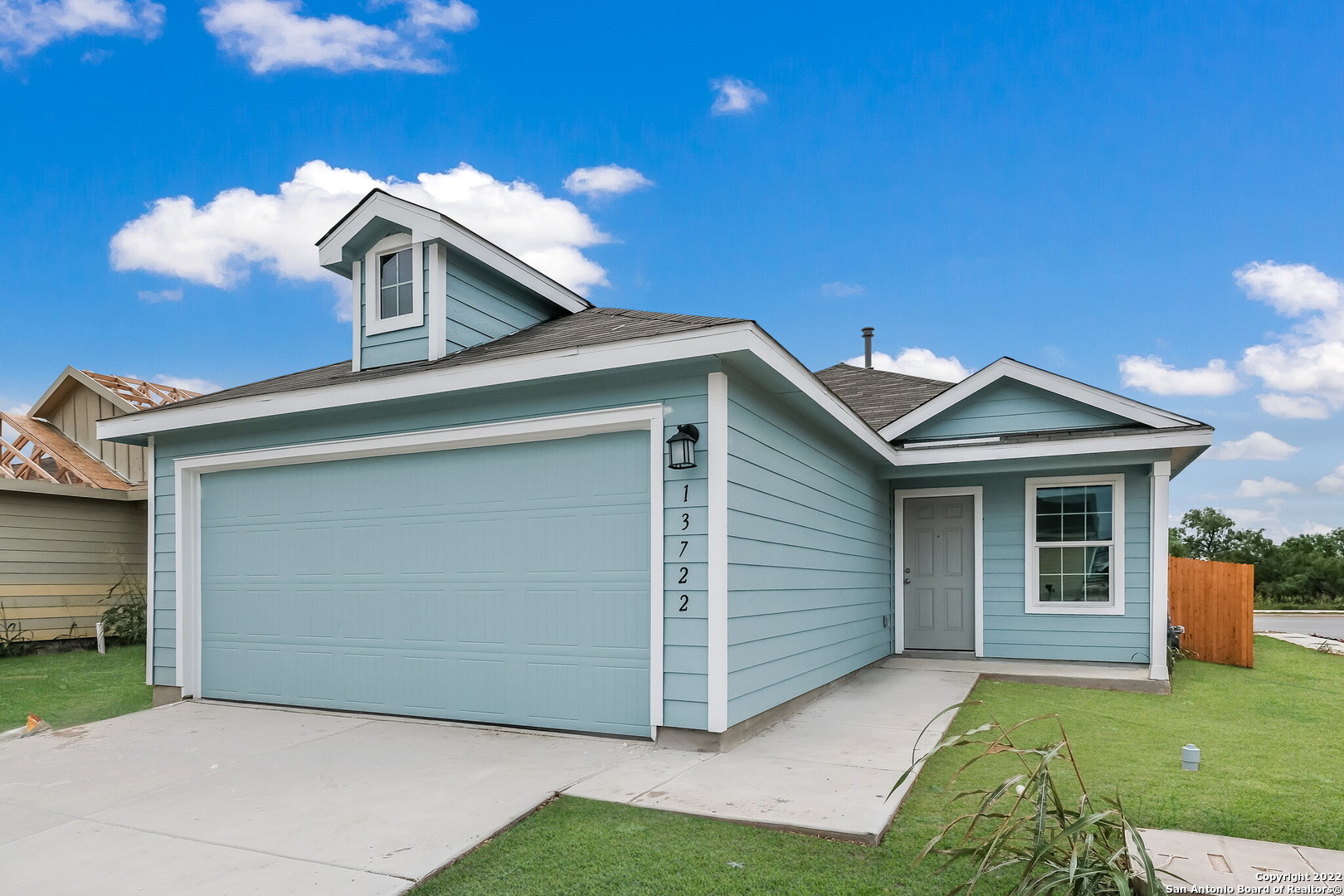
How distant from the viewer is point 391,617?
6.78m

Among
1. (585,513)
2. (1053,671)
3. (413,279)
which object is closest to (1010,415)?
(1053,671)

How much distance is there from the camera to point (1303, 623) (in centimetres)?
1983

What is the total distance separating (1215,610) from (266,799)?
10882 mm

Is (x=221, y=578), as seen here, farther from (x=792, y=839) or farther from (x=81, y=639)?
(x=81, y=639)

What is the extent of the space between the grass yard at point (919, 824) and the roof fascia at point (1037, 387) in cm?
320

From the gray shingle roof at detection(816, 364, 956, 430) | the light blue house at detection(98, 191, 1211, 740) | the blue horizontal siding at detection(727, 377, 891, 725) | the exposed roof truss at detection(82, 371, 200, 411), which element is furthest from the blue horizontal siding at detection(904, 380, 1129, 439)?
the exposed roof truss at detection(82, 371, 200, 411)

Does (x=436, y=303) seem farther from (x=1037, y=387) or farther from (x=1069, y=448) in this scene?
(x=1037, y=387)

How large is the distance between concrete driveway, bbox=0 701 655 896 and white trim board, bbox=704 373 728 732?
2.16 ft

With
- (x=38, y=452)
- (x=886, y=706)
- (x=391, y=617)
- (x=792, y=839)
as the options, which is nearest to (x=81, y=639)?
(x=38, y=452)

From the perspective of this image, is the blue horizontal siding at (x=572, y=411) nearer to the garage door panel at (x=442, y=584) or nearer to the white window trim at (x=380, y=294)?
the garage door panel at (x=442, y=584)

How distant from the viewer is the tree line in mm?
26375

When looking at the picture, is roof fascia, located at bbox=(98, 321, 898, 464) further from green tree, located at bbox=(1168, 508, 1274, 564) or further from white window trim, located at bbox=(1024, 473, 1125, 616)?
green tree, located at bbox=(1168, 508, 1274, 564)

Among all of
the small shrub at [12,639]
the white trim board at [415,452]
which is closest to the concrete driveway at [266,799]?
the white trim board at [415,452]

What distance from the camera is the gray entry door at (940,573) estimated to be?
10.1 m
